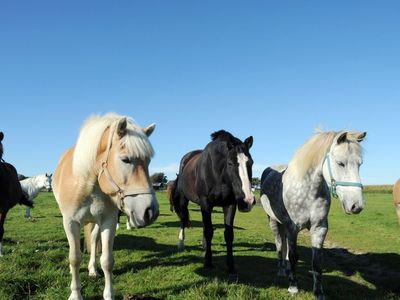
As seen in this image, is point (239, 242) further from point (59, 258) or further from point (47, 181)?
point (47, 181)

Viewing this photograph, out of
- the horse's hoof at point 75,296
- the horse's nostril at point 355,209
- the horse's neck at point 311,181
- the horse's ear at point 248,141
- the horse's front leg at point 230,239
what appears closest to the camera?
the horse's nostril at point 355,209

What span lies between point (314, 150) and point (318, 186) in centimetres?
55

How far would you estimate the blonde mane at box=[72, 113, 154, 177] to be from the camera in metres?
4.08

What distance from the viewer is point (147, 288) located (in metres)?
5.71

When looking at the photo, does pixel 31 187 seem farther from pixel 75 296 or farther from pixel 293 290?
pixel 293 290

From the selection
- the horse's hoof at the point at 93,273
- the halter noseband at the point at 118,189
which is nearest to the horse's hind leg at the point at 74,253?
the halter noseband at the point at 118,189

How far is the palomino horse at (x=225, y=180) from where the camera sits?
6.00m

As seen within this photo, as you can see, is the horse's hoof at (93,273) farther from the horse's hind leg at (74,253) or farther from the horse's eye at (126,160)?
the horse's eye at (126,160)

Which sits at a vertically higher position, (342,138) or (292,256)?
(342,138)

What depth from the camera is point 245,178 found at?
19.3 feet

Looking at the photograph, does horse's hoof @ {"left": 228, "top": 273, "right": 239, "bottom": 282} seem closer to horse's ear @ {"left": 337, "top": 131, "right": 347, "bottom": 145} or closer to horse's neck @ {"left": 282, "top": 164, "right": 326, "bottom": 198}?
horse's neck @ {"left": 282, "top": 164, "right": 326, "bottom": 198}

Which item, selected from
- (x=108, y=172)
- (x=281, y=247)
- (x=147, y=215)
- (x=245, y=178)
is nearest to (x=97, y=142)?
(x=108, y=172)

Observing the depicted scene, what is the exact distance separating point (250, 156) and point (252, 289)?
2131 mm

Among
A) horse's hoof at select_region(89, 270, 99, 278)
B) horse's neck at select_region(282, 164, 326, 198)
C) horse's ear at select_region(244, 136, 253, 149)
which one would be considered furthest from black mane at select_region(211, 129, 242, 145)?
horse's hoof at select_region(89, 270, 99, 278)
